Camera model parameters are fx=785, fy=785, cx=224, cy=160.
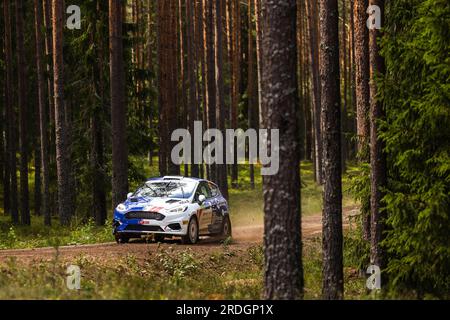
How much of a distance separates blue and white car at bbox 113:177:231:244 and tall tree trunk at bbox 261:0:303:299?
379 inches

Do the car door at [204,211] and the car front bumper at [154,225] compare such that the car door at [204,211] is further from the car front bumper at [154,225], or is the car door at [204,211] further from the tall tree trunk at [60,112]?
the tall tree trunk at [60,112]

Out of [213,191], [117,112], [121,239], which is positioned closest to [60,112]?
[117,112]

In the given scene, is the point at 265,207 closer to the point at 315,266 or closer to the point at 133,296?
the point at 133,296

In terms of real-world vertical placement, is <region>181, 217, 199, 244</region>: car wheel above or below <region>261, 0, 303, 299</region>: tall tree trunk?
below

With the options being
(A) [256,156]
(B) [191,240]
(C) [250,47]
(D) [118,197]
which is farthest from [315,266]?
(A) [256,156]

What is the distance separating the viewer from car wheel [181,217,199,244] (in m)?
20.4

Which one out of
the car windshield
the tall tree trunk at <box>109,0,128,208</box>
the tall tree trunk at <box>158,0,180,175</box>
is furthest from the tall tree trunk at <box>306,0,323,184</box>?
the car windshield

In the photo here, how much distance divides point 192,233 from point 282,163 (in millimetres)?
10592

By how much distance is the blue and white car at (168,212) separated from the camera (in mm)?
19844

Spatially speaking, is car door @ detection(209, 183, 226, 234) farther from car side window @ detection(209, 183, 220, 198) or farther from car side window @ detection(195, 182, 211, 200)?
car side window @ detection(195, 182, 211, 200)

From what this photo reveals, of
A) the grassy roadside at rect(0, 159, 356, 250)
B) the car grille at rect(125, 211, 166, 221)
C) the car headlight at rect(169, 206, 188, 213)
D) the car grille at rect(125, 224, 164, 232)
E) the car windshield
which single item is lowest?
the grassy roadside at rect(0, 159, 356, 250)

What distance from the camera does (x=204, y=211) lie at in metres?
21.3

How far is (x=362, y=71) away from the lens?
1684cm

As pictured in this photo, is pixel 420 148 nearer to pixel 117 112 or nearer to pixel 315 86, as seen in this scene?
pixel 117 112
